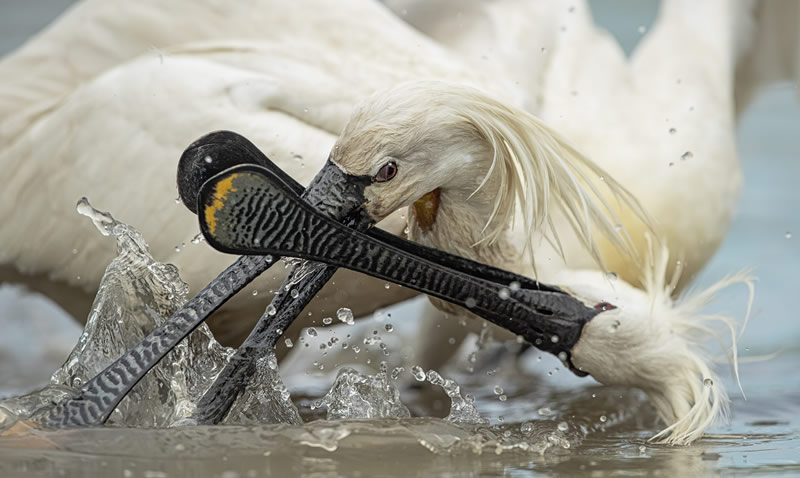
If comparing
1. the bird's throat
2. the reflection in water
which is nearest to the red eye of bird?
the reflection in water

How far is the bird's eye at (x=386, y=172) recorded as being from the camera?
3.40 m

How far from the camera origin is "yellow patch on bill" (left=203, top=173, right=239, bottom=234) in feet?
10.3

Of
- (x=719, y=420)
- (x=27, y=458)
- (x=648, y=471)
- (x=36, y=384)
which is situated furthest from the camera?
(x=36, y=384)

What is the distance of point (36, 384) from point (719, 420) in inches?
118

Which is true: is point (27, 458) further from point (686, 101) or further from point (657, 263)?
point (686, 101)

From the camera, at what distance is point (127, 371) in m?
3.34

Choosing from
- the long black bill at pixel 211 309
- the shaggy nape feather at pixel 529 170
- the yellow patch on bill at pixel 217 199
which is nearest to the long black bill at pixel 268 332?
the long black bill at pixel 211 309

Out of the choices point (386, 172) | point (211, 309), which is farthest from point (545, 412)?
point (211, 309)

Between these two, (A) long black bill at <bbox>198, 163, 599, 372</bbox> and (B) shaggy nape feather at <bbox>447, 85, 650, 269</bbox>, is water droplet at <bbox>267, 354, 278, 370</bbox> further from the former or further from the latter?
(B) shaggy nape feather at <bbox>447, 85, 650, 269</bbox>

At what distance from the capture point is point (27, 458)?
312cm

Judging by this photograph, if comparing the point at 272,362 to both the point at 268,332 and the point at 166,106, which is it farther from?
the point at 166,106

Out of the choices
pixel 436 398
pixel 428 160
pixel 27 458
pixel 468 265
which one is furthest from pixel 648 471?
pixel 436 398

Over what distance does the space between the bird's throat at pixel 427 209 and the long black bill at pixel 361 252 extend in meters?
0.18

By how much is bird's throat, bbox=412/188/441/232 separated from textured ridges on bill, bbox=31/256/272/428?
2.17ft
